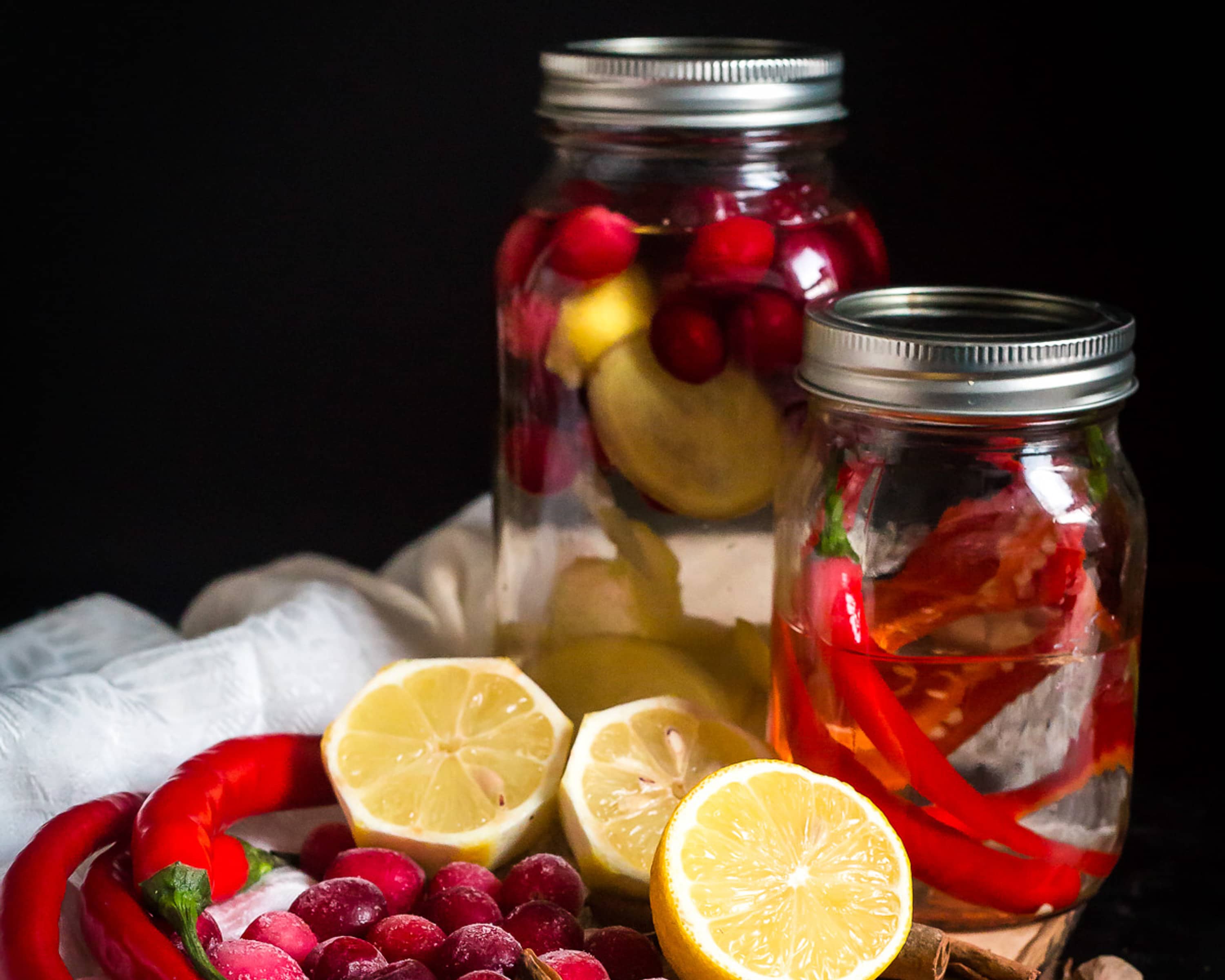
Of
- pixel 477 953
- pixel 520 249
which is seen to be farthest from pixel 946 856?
pixel 520 249

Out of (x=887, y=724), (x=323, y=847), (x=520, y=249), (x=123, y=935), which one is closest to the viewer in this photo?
(x=123, y=935)

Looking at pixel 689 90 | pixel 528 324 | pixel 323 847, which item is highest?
pixel 689 90

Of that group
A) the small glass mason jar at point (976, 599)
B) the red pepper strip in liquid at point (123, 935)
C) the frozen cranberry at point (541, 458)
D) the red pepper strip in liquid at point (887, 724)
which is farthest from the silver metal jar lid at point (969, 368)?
the red pepper strip in liquid at point (123, 935)

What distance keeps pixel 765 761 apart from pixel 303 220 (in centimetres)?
108

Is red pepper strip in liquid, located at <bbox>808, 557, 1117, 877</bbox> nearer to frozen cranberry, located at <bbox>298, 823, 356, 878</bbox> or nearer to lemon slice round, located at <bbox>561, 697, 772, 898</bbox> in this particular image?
lemon slice round, located at <bbox>561, 697, 772, 898</bbox>

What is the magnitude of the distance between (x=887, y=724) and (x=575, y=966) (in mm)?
269

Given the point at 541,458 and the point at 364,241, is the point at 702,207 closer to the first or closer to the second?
the point at 541,458

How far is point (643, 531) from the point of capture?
47.8 inches

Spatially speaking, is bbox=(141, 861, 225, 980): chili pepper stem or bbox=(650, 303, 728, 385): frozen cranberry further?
bbox=(650, 303, 728, 385): frozen cranberry

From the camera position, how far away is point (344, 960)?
0.94 meters

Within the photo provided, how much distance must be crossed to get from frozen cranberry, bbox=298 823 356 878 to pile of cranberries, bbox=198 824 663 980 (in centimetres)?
3

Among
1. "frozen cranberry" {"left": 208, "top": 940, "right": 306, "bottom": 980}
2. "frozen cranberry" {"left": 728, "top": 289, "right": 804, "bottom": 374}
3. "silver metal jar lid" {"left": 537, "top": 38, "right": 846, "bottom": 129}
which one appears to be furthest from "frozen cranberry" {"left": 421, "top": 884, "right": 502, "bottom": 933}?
"silver metal jar lid" {"left": 537, "top": 38, "right": 846, "bottom": 129}

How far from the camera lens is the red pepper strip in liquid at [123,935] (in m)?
0.90

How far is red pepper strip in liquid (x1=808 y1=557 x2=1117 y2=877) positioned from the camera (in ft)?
3.33
